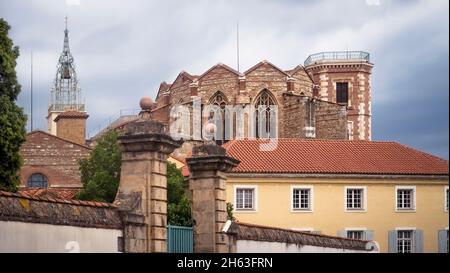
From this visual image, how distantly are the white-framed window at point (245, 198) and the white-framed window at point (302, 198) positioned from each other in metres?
1.93

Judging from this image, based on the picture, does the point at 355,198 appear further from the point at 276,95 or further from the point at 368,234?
the point at 276,95

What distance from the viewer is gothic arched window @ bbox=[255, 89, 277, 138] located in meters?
76.5

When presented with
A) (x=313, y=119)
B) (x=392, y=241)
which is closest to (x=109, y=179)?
(x=392, y=241)

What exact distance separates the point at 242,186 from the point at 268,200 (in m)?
1.38

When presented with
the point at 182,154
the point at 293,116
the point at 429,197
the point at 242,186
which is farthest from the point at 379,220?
the point at 293,116

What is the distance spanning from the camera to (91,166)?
53.3m

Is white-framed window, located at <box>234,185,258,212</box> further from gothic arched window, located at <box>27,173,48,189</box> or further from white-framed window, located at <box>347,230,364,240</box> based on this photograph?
gothic arched window, located at <box>27,173,48,189</box>

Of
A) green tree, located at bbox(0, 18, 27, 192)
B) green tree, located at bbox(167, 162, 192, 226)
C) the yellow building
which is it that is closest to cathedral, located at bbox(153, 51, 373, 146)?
the yellow building

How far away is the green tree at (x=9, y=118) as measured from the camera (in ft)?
119

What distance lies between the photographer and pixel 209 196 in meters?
26.1

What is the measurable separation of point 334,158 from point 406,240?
525 cm

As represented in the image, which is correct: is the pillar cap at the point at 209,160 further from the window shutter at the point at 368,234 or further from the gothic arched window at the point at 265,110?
the gothic arched window at the point at 265,110

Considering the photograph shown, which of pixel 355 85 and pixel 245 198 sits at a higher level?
pixel 355 85

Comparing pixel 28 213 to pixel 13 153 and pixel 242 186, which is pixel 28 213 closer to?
pixel 13 153
